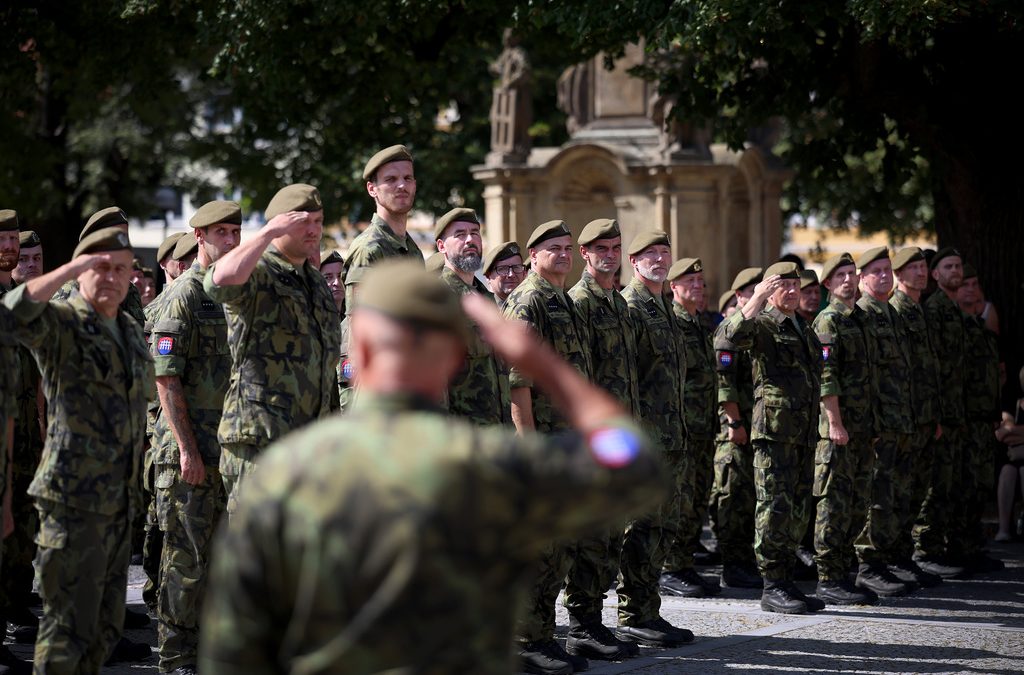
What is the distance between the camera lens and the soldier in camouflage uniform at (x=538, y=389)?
8102 millimetres

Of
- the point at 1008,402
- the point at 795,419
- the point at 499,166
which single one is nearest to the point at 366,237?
the point at 795,419

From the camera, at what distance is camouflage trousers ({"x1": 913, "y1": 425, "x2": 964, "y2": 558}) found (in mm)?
12250

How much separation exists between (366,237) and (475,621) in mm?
4283

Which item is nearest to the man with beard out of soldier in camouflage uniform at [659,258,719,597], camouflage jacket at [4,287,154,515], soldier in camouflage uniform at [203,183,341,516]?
soldier in camouflage uniform at [203,183,341,516]

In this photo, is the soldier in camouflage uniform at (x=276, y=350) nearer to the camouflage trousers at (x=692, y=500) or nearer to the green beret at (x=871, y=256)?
the camouflage trousers at (x=692, y=500)

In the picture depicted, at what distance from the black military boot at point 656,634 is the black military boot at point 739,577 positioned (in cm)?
234

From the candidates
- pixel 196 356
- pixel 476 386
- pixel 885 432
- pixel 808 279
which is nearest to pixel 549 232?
pixel 476 386

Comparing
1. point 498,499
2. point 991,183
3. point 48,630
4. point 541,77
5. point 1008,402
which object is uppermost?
point 541,77

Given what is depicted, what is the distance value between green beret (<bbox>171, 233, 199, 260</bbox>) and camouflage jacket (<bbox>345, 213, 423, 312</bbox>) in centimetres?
173

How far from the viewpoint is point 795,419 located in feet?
33.6

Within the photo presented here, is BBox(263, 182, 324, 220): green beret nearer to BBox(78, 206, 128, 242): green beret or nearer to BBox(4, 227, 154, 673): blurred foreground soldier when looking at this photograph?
BBox(4, 227, 154, 673): blurred foreground soldier

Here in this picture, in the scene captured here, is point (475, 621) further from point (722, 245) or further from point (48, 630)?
point (722, 245)

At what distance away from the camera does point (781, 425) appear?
10180 millimetres

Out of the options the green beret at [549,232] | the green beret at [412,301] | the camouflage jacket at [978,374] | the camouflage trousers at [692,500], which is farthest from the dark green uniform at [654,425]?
the green beret at [412,301]
